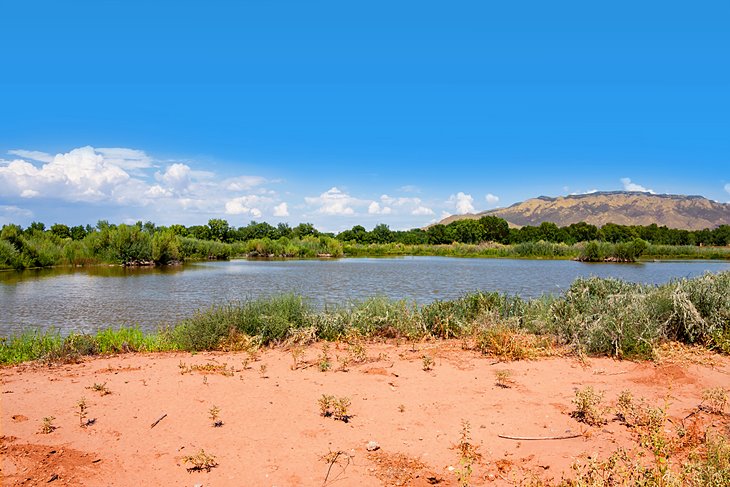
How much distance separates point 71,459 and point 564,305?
8995 millimetres

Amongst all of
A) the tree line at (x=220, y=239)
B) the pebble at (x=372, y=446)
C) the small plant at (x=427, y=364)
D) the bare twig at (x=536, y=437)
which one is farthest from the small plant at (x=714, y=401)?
the tree line at (x=220, y=239)

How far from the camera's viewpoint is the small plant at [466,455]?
383cm

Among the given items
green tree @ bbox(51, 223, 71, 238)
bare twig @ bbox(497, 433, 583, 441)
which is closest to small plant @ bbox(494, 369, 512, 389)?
bare twig @ bbox(497, 433, 583, 441)

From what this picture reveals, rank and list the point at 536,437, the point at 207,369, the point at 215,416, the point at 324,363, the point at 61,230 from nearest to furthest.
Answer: the point at 536,437, the point at 215,416, the point at 207,369, the point at 324,363, the point at 61,230

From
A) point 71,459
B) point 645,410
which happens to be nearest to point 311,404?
point 71,459

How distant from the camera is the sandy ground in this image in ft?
13.4

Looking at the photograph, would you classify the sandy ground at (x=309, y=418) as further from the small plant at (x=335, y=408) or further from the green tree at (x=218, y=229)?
the green tree at (x=218, y=229)

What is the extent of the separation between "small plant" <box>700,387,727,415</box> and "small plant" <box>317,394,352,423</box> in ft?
13.5

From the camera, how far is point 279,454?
14.3ft

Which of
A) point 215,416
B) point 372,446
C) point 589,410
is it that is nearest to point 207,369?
point 215,416

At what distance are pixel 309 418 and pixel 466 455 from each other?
1.74 metres

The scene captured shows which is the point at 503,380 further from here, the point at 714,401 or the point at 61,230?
the point at 61,230

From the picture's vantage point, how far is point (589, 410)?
204 inches

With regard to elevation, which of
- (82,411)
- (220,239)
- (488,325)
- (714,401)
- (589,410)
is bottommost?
(714,401)
